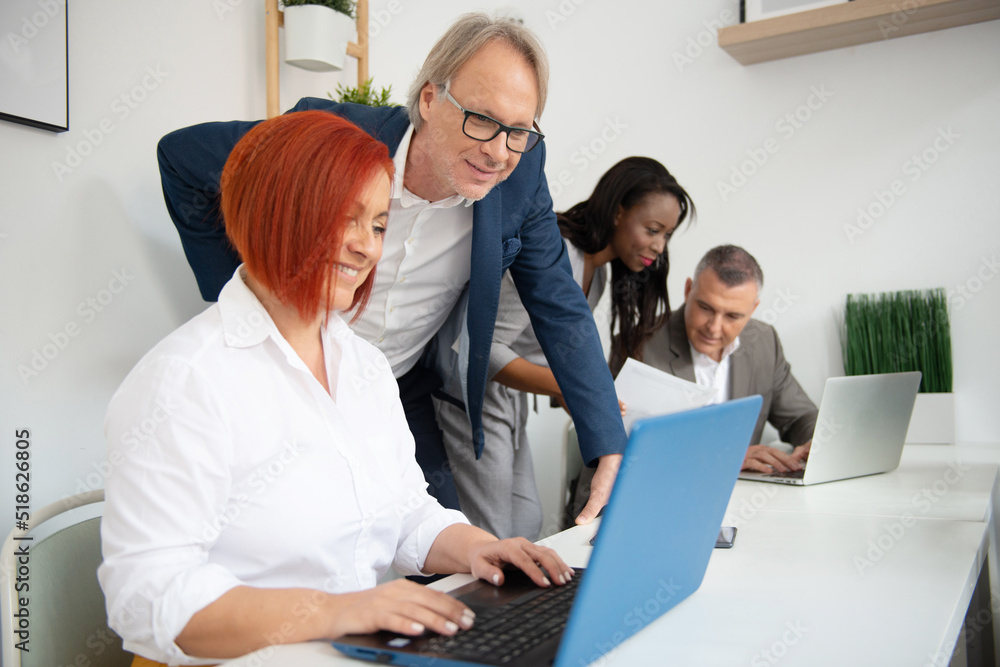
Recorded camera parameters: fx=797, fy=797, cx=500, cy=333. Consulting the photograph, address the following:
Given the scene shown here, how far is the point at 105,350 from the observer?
1.69 meters

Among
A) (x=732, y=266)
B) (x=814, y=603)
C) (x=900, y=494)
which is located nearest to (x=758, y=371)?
(x=732, y=266)

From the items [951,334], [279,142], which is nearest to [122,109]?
[279,142]

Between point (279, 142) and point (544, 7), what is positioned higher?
point (544, 7)

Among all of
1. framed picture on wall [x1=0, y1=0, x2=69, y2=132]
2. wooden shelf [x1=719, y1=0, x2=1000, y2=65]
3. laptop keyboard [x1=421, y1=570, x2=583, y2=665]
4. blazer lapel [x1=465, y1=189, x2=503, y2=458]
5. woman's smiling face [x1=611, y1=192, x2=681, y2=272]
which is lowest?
laptop keyboard [x1=421, y1=570, x2=583, y2=665]

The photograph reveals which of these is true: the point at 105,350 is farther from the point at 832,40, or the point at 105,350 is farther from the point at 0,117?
the point at 832,40

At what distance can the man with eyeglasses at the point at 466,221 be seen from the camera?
141 cm

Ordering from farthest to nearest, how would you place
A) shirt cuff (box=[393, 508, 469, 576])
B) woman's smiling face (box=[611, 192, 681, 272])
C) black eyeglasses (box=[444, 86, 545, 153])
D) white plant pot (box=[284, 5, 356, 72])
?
woman's smiling face (box=[611, 192, 681, 272]), white plant pot (box=[284, 5, 356, 72]), black eyeglasses (box=[444, 86, 545, 153]), shirt cuff (box=[393, 508, 469, 576])

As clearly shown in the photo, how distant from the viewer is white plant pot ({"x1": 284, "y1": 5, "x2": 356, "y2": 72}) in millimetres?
2057

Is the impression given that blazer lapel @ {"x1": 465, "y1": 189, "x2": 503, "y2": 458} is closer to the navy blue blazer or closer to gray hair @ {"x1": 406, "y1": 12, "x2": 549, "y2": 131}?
the navy blue blazer

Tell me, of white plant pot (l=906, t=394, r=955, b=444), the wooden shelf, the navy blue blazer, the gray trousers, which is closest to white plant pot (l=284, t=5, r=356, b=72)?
the navy blue blazer

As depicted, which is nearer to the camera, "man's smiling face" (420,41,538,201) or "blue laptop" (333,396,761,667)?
"blue laptop" (333,396,761,667)

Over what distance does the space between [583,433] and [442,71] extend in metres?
0.73

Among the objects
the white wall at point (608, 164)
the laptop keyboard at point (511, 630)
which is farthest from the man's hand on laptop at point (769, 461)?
the laptop keyboard at point (511, 630)

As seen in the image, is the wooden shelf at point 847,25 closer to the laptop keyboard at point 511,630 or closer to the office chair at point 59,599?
the laptop keyboard at point 511,630
